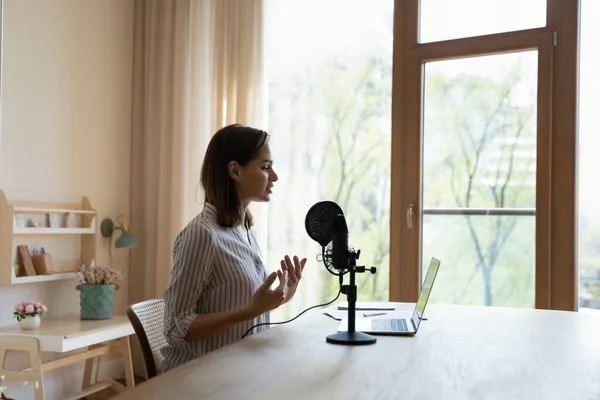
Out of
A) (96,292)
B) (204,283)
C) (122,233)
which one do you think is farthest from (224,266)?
(122,233)

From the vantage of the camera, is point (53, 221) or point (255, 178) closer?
point (255, 178)

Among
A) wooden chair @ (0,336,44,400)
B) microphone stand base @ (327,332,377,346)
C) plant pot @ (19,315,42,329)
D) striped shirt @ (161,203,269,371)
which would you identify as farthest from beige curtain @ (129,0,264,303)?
microphone stand base @ (327,332,377,346)

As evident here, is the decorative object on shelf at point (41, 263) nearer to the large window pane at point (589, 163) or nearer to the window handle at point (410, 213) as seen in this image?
the window handle at point (410, 213)

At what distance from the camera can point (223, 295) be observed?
176 cm

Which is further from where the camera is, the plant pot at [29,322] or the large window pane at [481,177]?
the large window pane at [481,177]

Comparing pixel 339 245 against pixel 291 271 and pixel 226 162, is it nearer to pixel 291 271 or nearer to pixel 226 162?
pixel 291 271

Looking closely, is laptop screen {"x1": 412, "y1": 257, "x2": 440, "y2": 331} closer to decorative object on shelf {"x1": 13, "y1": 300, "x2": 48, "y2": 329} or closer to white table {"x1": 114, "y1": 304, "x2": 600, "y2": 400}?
white table {"x1": 114, "y1": 304, "x2": 600, "y2": 400}

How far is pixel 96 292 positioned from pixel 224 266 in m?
1.77

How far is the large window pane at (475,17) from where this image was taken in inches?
A: 129

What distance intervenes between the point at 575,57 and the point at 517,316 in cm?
164

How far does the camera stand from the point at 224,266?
5.78 feet

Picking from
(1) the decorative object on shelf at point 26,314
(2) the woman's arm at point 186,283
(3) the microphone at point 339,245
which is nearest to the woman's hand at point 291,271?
(3) the microphone at point 339,245

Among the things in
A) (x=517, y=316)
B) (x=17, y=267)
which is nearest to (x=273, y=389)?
(x=517, y=316)

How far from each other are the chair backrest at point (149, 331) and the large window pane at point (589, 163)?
2243 mm
